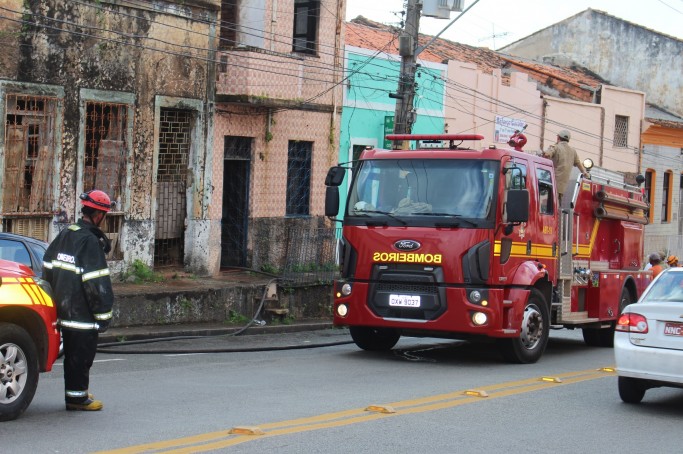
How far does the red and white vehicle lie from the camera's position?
880cm

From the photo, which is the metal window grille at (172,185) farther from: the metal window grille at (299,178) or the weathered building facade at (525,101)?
the weathered building facade at (525,101)

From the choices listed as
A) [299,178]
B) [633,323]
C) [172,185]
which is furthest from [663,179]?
[633,323]

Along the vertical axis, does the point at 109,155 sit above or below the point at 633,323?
above

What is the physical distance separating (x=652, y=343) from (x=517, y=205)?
3362 millimetres

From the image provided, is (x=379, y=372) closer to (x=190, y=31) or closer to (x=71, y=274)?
(x=71, y=274)

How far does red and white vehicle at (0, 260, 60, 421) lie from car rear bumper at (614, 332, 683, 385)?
5357mm

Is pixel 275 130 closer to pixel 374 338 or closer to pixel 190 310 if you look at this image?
pixel 190 310

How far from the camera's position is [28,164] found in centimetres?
1898

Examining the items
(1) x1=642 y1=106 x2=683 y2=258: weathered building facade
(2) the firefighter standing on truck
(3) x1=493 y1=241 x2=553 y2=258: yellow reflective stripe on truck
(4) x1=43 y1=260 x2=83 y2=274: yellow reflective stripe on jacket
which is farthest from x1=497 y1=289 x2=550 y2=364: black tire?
(1) x1=642 y1=106 x2=683 y2=258: weathered building facade

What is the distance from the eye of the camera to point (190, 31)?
21609 mm

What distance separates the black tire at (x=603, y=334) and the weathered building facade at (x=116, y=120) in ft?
25.8

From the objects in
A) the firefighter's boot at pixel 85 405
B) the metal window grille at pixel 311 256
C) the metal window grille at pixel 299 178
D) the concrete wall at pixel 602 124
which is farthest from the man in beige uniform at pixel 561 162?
the concrete wall at pixel 602 124

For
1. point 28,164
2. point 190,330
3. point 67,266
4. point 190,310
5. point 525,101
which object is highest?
point 525,101

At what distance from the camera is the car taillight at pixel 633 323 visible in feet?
35.6
